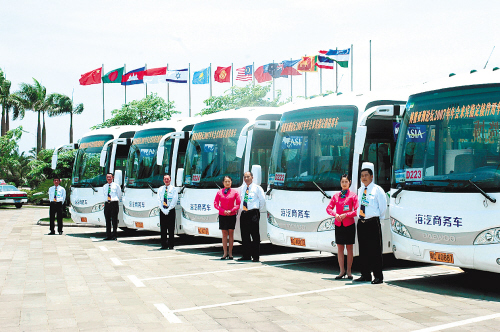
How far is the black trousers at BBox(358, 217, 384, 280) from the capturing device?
943cm

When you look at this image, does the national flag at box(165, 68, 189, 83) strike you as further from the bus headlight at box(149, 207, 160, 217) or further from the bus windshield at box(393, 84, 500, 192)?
the bus windshield at box(393, 84, 500, 192)

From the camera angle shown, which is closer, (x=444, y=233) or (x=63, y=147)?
(x=444, y=233)

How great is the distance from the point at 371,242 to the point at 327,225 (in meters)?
1.27

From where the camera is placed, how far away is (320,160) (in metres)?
10.9

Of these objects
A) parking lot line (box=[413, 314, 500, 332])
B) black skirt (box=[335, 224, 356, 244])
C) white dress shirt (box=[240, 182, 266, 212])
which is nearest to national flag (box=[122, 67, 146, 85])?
white dress shirt (box=[240, 182, 266, 212])

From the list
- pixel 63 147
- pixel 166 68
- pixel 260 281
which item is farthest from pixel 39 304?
pixel 166 68

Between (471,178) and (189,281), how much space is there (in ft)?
14.8

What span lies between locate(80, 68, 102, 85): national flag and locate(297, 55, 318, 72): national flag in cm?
1695

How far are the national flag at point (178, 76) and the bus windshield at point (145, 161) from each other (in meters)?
24.3

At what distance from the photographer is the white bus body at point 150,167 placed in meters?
16.1

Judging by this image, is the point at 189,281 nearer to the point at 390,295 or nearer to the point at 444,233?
the point at 390,295

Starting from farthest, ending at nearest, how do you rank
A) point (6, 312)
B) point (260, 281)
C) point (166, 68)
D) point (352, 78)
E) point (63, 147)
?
point (166, 68) < point (352, 78) < point (63, 147) < point (260, 281) < point (6, 312)

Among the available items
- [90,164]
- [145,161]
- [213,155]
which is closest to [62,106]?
[90,164]

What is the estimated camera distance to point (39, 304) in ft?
26.6
